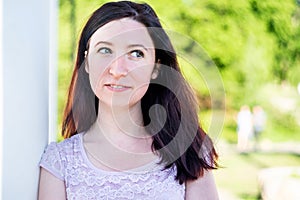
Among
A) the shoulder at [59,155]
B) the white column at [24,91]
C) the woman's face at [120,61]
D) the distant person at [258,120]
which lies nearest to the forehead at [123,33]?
the woman's face at [120,61]

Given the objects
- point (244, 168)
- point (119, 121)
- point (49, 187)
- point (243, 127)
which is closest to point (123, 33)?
point (119, 121)

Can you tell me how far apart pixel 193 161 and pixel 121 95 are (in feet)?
0.70

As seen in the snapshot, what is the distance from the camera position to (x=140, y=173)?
3.80 feet

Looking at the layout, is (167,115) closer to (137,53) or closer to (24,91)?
(137,53)

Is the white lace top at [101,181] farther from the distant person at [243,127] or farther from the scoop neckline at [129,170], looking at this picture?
the distant person at [243,127]

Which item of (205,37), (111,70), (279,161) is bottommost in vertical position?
(279,161)

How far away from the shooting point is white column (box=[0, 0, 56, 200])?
82 centimetres

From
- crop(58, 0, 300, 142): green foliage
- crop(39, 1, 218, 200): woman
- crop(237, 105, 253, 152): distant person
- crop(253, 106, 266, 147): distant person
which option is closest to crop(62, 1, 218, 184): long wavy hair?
crop(39, 1, 218, 200): woman

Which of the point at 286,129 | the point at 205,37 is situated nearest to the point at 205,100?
the point at 205,37

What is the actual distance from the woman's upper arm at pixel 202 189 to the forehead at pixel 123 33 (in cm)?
29

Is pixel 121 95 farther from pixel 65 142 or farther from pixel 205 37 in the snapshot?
pixel 205 37

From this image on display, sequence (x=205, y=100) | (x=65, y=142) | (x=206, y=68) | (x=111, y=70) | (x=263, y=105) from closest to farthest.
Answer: (x=111, y=70) < (x=65, y=142) < (x=206, y=68) < (x=205, y=100) < (x=263, y=105)

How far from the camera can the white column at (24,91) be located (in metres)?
0.82

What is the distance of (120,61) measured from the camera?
3.57 ft
